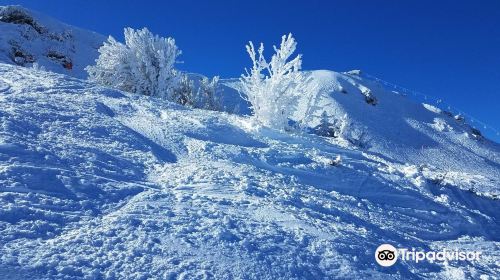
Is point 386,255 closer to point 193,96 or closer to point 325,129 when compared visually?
point 325,129

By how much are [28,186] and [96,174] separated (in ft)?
2.47

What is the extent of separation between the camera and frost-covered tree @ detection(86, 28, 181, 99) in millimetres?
11914

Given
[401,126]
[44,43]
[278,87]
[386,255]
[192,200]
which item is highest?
[401,126]

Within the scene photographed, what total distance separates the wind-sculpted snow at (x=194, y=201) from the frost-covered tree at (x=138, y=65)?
4296mm

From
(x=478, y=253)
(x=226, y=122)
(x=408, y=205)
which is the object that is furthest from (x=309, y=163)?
(x=478, y=253)

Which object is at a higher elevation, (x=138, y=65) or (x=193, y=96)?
(x=193, y=96)

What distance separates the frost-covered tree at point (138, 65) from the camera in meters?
11.9

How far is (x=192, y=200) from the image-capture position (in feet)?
13.3

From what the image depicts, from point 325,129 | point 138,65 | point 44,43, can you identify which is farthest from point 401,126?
point 44,43

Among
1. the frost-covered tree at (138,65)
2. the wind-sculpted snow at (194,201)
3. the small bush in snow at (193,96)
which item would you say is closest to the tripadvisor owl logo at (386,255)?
the wind-sculpted snow at (194,201)

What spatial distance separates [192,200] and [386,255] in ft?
6.24

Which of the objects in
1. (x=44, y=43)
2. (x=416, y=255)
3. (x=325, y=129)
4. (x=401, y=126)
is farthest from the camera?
(x=401, y=126)

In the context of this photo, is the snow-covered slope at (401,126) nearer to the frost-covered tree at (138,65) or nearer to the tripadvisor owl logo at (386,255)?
the frost-covered tree at (138,65)

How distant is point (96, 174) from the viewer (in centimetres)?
422
